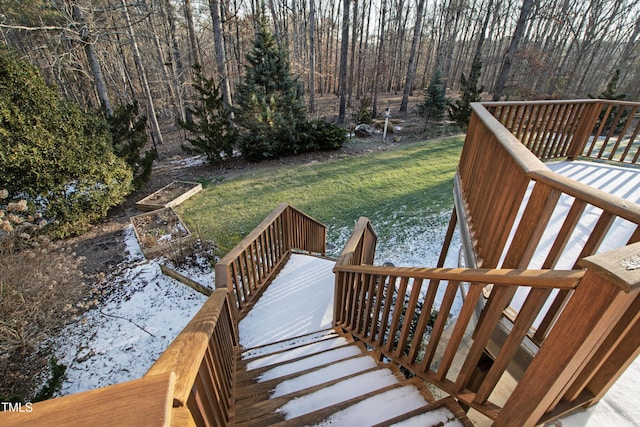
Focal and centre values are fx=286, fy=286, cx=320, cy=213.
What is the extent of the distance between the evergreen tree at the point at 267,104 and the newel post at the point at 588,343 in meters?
9.76

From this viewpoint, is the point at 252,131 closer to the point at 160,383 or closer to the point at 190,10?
the point at 190,10

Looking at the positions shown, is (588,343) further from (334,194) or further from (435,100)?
(435,100)

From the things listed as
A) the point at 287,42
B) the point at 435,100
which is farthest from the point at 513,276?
the point at 287,42

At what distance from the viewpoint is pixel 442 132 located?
13734 mm

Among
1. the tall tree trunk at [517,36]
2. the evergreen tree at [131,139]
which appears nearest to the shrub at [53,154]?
the evergreen tree at [131,139]

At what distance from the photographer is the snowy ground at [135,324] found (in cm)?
346

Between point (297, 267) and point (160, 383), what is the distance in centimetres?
358

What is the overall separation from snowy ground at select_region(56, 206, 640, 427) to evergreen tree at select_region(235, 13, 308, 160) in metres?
5.85

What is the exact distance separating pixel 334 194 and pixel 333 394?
657 centimetres

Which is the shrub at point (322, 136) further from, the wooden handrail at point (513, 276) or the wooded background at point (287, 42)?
the wooden handrail at point (513, 276)

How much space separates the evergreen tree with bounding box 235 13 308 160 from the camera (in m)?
9.67

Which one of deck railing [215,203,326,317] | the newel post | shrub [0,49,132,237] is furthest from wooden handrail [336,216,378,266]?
shrub [0,49,132,237]

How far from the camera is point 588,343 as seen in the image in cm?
101

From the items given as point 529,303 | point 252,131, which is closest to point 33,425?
point 529,303
